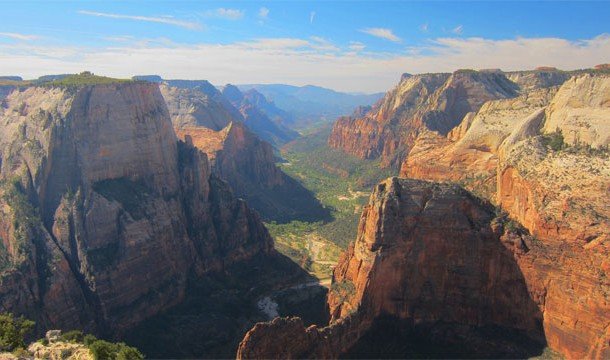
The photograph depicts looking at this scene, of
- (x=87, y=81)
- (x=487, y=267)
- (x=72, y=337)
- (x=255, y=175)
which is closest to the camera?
(x=72, y=337)

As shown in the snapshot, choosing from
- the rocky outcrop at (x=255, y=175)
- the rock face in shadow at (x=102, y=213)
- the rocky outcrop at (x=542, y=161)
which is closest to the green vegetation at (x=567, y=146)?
the rocky outcrop at (x=542, y=161)

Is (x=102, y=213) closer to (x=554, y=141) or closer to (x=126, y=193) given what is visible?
(x=126, y=193)

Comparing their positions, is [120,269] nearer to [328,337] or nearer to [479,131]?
[328,337]

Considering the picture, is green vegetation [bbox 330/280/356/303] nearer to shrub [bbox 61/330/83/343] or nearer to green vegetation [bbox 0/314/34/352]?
shrub [bbox 61/330/83/343]

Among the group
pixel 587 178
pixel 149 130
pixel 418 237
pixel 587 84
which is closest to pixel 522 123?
pixel 587 84

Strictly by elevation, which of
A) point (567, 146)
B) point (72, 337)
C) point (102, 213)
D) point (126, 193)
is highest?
point (567, 146)

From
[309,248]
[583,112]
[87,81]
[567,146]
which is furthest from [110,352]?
[309,248]

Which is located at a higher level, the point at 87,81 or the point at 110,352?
the point at 87,81

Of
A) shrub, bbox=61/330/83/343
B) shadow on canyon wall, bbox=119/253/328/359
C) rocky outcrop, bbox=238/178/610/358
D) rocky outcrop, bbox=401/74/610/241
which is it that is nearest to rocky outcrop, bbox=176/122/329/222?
shadow on canyon wall, bbox=119/253/328/359
